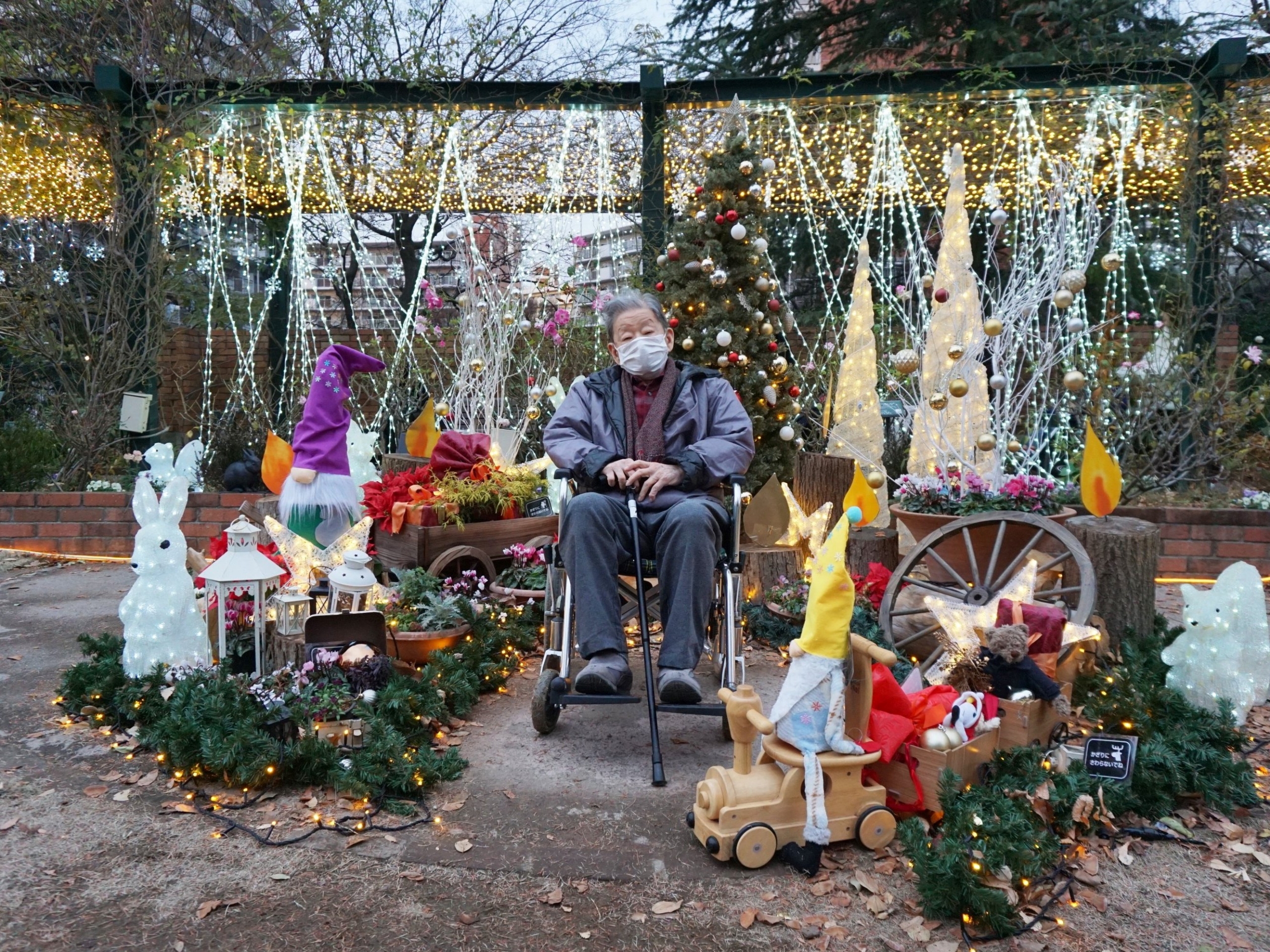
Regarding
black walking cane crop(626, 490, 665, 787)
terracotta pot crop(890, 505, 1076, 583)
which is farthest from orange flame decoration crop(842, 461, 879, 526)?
black walking cane crop(626, 490, 665, 787)

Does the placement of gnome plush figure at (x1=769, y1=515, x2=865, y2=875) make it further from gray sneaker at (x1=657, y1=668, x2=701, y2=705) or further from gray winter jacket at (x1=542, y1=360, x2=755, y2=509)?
gray winter jacket at (x1=542, y1=360, x2=755, y2=509)

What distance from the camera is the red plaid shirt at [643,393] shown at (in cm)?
316

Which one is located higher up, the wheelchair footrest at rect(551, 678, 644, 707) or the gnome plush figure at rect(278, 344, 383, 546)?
the gnome plush figure at rect(278, 344, 383, 546)

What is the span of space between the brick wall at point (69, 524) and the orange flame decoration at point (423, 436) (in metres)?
1.55

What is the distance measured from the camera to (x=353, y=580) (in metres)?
2.98

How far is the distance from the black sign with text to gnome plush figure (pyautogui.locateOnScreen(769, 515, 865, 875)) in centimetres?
63

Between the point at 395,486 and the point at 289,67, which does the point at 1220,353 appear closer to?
the point at 395,486

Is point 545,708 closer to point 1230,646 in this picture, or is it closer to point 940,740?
point 940,740

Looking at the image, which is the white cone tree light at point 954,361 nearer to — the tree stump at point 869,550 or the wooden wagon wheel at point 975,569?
the tree stump at point 869,550

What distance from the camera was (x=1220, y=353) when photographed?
6.90 metres

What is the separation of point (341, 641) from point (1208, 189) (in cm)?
648

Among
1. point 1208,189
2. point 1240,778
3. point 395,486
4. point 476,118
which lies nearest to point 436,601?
point 395,486

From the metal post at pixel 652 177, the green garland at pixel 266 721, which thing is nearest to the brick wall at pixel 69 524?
the green garland at pixel 266 721

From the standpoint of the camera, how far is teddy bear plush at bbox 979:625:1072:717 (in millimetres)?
2260
